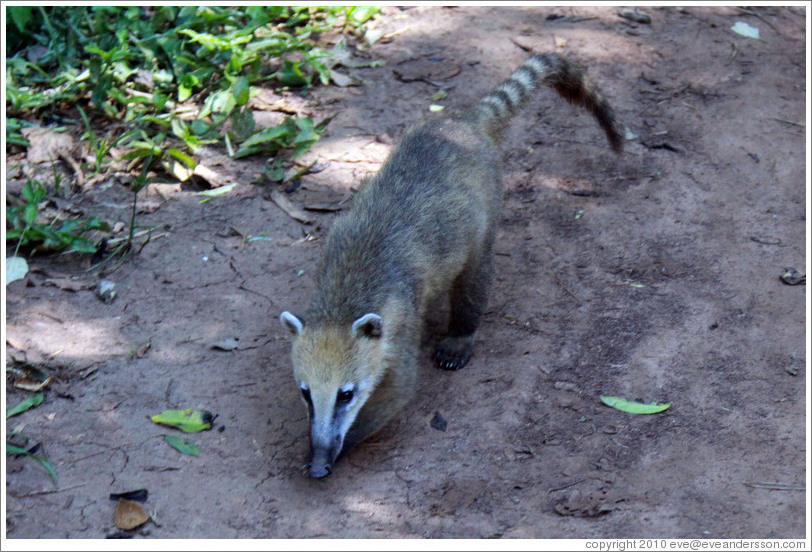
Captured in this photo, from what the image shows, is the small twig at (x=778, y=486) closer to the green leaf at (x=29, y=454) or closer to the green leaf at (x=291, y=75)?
the green leaf at (x=29, y=454)

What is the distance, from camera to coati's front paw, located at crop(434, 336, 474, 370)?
4.86 metres

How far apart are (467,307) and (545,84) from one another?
1.86 metres

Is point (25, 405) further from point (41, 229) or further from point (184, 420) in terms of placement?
point (41, 229)

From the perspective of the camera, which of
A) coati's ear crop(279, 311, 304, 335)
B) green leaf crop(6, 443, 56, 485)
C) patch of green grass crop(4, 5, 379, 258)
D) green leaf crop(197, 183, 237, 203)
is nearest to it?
green leaf crop(6, 443, 56, 485)

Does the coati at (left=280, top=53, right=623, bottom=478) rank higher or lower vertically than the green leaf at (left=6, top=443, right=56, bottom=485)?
higher

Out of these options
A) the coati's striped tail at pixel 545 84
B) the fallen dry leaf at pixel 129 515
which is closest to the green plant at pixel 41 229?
the fallen dry leaf at pixel 129 515

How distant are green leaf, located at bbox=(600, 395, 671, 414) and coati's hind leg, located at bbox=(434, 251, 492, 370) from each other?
2.95ft

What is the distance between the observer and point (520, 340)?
491cm

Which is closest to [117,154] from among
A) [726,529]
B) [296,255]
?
[296,255]

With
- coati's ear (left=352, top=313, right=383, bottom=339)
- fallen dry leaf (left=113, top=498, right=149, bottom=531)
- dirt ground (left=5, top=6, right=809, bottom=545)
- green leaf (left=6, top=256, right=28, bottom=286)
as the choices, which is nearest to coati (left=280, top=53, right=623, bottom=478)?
coati's ear (left=352, top=313, right=383, bottom=339)

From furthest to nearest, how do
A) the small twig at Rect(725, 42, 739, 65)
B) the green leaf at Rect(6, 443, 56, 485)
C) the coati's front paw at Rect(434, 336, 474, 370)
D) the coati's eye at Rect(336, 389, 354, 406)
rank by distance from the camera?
the small twig at Rect(725, 42, 739, 65), the coati's front paw at Rect(434, 336, 474, 370), the coati's eye at Rect(336, 389, 354, 406), the green leaf at Rect(6, 443, 56, 485)

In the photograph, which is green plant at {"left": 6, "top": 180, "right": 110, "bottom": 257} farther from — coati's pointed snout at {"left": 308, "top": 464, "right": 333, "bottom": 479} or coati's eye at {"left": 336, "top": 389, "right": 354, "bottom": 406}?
coati's pointed snout at {"left": 308, "top": 464, "right": 333, "bottom": 479}

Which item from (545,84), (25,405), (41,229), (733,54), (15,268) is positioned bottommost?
(25,405)

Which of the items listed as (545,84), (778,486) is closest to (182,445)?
(778,486)
